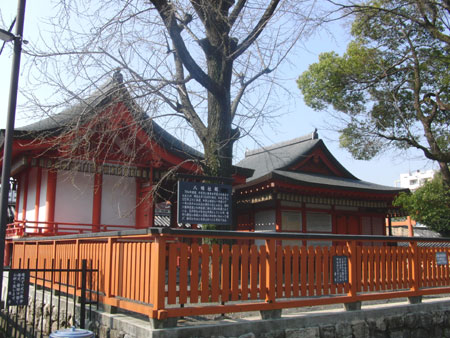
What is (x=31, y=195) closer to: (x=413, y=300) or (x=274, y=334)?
(x=274, y=334)

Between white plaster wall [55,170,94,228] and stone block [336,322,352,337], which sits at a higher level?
white plaster wall [55,170,94,228]

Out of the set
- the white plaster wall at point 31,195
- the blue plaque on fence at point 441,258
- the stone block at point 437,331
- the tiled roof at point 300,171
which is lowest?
the stone block at point 437,331

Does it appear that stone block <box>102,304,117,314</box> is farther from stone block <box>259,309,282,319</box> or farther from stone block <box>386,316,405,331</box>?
stone block <box>386,316,405,331</box>

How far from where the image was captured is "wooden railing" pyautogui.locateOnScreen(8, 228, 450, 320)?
563 centimetres

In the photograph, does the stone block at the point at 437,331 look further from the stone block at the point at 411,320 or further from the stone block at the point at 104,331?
the stone block at the point at 104,331

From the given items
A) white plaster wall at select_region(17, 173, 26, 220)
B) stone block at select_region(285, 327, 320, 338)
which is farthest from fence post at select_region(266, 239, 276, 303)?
white plaster wall at select_region(17, 173, 26, 220)

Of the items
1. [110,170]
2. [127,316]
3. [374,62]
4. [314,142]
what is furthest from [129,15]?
[314,142]

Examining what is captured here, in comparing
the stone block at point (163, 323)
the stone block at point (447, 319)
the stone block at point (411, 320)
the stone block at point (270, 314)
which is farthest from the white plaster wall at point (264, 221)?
the stone block at point (163, 323)

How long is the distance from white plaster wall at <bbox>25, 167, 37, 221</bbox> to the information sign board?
9.34 m

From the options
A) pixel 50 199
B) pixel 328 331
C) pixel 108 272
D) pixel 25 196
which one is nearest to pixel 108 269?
pixel 108 272

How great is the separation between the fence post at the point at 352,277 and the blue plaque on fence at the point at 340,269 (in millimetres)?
88

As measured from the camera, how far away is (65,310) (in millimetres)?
8016

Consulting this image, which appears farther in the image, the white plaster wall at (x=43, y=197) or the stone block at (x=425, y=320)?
the white plaster wall at (x=43, y=197)

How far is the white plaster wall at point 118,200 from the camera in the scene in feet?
48.2
